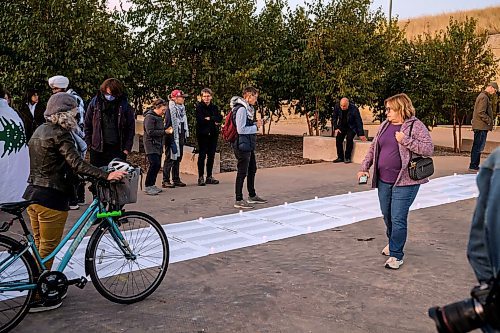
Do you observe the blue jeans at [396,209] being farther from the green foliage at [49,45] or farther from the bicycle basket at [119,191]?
the green foliage at [49,45]

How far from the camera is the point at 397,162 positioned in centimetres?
574

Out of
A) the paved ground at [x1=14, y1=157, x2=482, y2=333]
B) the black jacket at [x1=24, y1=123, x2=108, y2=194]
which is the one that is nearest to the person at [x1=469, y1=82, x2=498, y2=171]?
the paved ground at [x1=14, y1=157, x2=482, y2=333]

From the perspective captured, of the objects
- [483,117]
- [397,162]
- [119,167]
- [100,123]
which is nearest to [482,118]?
[483,117]

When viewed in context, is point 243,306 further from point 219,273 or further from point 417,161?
point 417,161

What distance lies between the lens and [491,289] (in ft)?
6.58

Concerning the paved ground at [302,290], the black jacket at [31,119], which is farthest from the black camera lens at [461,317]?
the black jacket at [31,119]

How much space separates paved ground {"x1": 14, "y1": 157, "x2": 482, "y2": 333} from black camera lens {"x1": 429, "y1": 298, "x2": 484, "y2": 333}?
2439mm

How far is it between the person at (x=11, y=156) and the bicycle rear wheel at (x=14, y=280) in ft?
7.11

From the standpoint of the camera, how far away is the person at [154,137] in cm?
959

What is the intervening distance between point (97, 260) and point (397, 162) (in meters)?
3.00

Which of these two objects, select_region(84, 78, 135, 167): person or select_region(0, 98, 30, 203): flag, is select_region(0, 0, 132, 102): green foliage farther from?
select_region(0, 98, 30, 203): flag

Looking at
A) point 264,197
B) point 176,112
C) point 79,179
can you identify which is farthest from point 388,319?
point 176,112

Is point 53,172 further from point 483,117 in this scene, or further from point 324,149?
point 324,149

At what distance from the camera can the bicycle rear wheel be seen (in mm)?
4242
